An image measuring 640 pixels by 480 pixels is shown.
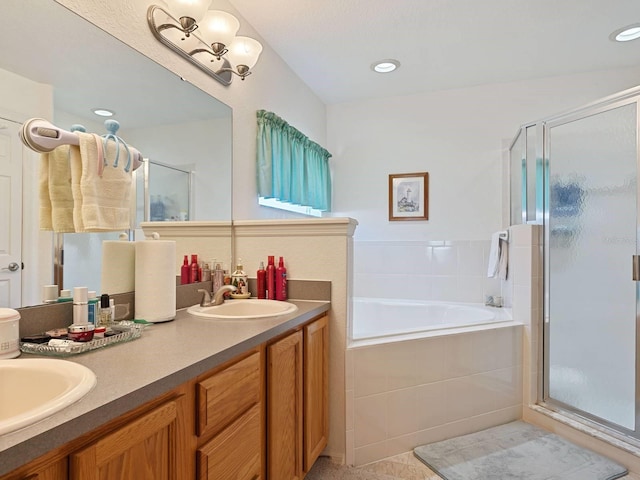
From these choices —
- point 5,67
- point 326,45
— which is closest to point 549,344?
point 326,45

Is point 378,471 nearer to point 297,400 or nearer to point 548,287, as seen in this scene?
point 297,400

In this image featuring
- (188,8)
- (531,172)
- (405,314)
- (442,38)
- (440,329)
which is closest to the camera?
(188,8)

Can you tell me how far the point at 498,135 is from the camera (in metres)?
3.09

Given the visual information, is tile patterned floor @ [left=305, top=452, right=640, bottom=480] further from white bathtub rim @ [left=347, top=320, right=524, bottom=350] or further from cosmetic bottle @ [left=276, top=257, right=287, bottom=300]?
cosmetic bottle @ [left=276, top=257, right=287, bottom=300]

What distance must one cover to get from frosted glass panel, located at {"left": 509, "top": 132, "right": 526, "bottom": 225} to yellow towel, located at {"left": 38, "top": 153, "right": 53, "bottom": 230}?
2681 millimetres

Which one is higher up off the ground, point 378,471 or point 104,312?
point 104,312

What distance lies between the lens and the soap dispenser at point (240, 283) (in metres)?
1.86

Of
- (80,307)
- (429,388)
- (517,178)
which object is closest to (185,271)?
(80,307)

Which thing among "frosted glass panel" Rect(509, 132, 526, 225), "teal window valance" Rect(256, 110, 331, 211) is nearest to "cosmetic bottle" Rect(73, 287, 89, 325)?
"teal window valance" Rect(256, 110, 331, 211)

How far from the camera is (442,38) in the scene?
2404 mm

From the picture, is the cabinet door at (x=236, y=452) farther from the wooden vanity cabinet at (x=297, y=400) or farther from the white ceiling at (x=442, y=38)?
the white ceiling at (x=442, y=38)

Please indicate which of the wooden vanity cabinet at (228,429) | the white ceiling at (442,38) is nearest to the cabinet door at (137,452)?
the wooden vanity cabinet at (228,429)

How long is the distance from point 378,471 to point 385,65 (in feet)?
8.46

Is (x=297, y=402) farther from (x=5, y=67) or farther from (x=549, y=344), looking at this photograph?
(x=549, y=344)
